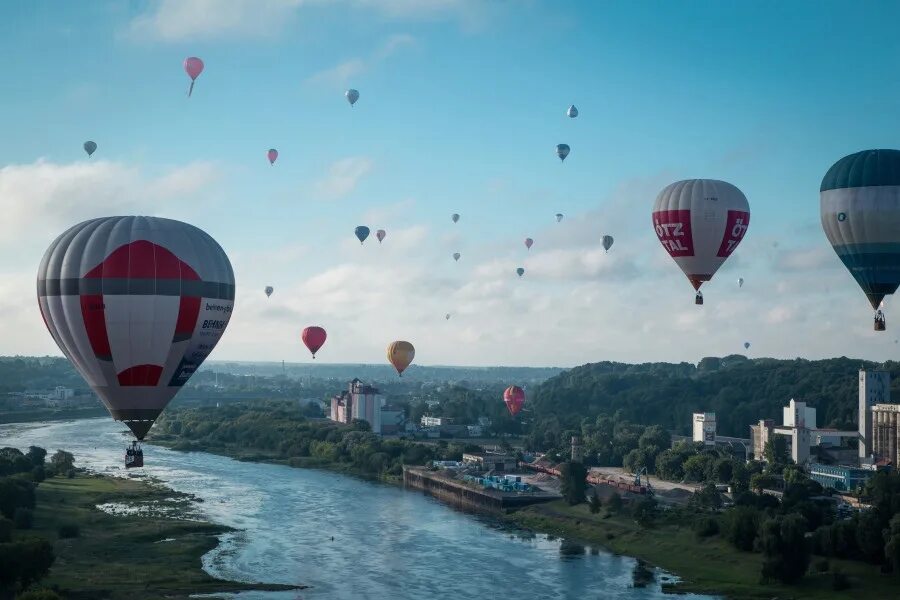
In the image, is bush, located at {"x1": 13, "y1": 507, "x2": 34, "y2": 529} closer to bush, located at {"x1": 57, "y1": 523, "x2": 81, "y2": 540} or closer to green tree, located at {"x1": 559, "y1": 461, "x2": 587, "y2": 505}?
bush, located at {"x1": 57, "y1": 523, "x2": 81, "y2": 540}

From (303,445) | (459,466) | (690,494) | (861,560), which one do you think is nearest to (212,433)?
(303,445)

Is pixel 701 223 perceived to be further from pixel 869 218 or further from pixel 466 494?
pixel 466 494

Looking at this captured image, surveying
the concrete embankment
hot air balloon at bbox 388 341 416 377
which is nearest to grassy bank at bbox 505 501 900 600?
the concrete embankment

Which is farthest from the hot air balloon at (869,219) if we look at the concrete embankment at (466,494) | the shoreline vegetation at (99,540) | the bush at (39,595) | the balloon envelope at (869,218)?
the concrete embankment at (466,494)

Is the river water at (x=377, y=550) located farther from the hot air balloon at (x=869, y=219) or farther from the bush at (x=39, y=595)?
the hot air balloon at (x=869, y=219)

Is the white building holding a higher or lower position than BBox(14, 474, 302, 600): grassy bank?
higher

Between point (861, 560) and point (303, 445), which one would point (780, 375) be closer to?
point (303, 445)

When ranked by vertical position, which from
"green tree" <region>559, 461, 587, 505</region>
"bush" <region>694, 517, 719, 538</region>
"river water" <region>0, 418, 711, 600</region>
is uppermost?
"green tree" <region>559, 461, 587, 505</region>

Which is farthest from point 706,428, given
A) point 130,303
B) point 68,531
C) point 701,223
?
point 130,303
